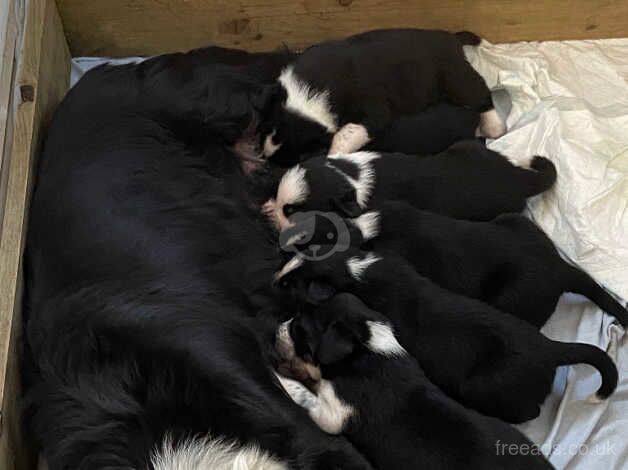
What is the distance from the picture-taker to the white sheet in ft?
5.77

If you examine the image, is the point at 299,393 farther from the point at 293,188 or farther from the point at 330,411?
the point at 293,188

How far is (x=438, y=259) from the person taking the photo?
1.86 meters

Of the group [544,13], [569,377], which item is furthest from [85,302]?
[544,13]

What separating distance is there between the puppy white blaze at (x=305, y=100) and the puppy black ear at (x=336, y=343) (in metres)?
0.67

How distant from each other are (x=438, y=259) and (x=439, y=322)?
200 millimetres

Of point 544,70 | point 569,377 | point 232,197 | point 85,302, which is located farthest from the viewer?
point 544,70

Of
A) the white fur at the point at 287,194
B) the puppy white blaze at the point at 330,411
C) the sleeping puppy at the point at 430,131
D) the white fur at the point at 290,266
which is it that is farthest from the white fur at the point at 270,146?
the puppy white blaze at the point at 330,411

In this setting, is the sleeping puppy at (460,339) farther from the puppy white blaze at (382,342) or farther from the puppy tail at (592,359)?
the puppy white blaze at (382,342)

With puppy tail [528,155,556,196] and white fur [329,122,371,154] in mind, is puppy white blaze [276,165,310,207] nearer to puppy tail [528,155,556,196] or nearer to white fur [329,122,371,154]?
white fur [329,122,371,154]

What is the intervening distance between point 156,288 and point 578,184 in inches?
42.5

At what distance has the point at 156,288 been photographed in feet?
5.42

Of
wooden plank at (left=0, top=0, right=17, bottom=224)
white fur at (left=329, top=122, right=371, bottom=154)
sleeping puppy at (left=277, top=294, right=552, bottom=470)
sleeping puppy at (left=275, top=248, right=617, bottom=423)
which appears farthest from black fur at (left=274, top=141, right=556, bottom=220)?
wooden plank at (left=0, top=0, right=17, bottom=224)

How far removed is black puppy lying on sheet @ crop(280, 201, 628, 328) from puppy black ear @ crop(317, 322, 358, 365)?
314 mm

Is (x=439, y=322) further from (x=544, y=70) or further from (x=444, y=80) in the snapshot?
(x=544, y=70)
